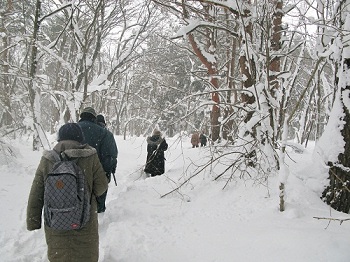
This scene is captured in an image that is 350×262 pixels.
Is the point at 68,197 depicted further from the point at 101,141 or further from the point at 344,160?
the point at 344,160

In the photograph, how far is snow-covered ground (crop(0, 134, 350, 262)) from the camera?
3.23 m

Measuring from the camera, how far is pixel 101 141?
5078 mm

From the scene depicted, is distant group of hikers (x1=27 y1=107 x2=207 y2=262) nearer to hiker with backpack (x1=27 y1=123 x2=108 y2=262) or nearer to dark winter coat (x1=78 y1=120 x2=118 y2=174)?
hiker with backpack (x1=27 y1=123 x2=108 y2=262)

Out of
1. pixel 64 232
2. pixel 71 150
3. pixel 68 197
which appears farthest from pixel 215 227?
pixel 71 150

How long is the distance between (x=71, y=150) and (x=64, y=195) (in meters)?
0.39

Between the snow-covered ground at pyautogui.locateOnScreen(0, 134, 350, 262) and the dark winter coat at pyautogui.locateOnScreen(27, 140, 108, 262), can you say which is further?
the snow-covered ground at pyautogui.locateOnScreen(0, 134, 350, 262)

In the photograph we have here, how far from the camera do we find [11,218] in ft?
16.7

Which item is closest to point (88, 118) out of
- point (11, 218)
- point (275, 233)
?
point (11, 218)

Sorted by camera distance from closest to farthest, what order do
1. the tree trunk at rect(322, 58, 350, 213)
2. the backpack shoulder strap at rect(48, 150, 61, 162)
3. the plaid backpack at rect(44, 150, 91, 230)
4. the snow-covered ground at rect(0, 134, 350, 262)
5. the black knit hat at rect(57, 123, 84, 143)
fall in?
the plaid backpack at rect(44, 150, 91, 230), the backpack shoulder strap at rect(48, 150, 61, 162), the black knit hat at rect(57, 123, 84, 143), the snow-covered ground at rect(0, 134, 350, 262), the tree trunk at rect(322, 58, 350, 213)

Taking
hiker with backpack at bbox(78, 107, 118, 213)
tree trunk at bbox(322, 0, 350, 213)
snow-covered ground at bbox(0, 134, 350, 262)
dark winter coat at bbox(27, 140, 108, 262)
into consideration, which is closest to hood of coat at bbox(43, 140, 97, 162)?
dark winter coat at bbox(27, 140, 108, 262)

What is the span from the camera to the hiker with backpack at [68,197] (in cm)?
262

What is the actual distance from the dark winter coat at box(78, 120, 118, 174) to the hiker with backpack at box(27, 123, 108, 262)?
2011 mm

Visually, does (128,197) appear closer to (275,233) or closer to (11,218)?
(11,218)

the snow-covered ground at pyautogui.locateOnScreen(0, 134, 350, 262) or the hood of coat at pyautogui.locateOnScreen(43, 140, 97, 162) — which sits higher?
the hood of coat at pyautogui.locateOnScreen(43, 140, 97, 162)
